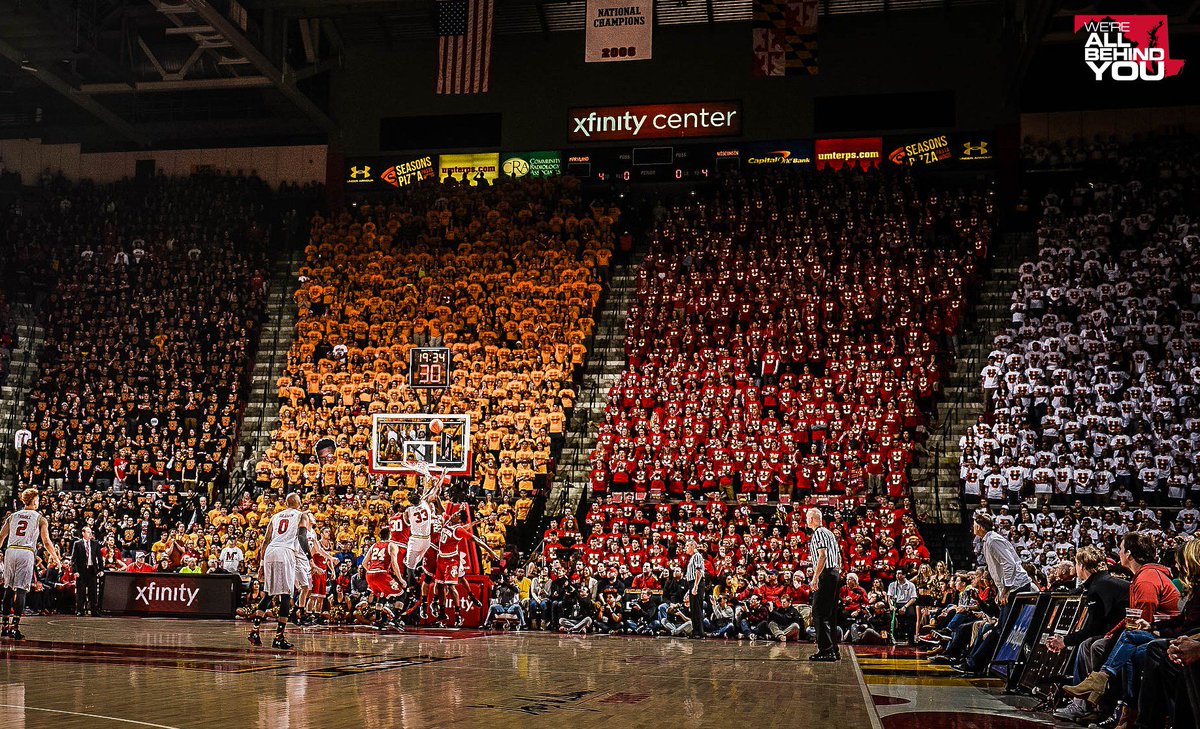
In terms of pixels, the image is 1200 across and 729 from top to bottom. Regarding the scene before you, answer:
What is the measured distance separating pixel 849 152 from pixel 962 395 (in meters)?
9.70

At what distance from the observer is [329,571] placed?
20031 millimetres

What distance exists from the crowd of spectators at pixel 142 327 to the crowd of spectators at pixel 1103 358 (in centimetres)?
1768

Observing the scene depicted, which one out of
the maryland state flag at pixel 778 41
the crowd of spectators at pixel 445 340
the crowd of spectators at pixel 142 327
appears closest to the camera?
the maryland state flag at pixel 778 41

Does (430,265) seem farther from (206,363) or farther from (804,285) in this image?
(804,285)

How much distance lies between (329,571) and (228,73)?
18548mm

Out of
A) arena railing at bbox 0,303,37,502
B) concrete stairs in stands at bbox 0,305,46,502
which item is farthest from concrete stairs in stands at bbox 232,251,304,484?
concrete stairs in stands at bbox 0,305,46,502

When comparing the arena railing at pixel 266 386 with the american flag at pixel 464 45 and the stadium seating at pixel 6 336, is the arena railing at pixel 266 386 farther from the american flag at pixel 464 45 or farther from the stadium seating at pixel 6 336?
the american flag at pixel 464 45

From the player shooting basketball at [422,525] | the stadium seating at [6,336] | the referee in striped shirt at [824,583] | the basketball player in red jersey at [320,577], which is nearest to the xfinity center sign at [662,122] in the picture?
the stadium seating at [6,336]

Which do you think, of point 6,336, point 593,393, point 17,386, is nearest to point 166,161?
point 6,336

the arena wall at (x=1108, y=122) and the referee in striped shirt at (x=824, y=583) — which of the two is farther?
the arena wall at (x=1108, y=122)

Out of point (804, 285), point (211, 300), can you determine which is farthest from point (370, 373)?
point (804, 285)

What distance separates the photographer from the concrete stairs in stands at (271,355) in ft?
92.8

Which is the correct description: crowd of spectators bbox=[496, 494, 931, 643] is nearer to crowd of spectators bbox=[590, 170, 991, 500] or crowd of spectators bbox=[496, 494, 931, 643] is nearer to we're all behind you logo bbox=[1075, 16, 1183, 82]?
crowd of spectators bbox=[590, 170, 991, 500]

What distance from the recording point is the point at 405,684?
32.7ft
